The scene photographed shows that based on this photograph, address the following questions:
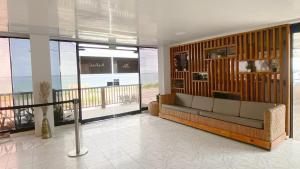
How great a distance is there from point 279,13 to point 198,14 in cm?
140

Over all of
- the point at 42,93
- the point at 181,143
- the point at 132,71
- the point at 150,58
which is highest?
the point at 150,58

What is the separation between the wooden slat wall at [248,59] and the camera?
4.05 metres

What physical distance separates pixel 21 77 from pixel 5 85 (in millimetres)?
406

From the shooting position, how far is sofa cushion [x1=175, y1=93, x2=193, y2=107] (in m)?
5.95

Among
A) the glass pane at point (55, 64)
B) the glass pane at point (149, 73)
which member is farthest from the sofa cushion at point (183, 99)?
the glass pane at point (55, 64)

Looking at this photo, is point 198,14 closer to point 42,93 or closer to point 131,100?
point 42,93

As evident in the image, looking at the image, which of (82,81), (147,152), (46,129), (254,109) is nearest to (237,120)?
(254,109)

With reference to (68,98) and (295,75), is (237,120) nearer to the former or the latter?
(295,75)

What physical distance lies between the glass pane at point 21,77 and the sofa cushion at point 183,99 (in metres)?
4.35

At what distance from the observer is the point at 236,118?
4.13 m

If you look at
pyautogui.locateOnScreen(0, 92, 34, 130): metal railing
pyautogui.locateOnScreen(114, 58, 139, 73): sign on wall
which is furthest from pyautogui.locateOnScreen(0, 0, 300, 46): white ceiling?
pyautogui.locateOnScreen(114, 58, 139, 73): sign on wall

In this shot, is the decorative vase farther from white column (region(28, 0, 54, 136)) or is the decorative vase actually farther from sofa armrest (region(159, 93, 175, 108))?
sofa armrest (region(159, 93, 175, 108))

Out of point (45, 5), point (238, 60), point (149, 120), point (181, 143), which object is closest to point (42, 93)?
point (45, 5)

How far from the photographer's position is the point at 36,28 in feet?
13.1
